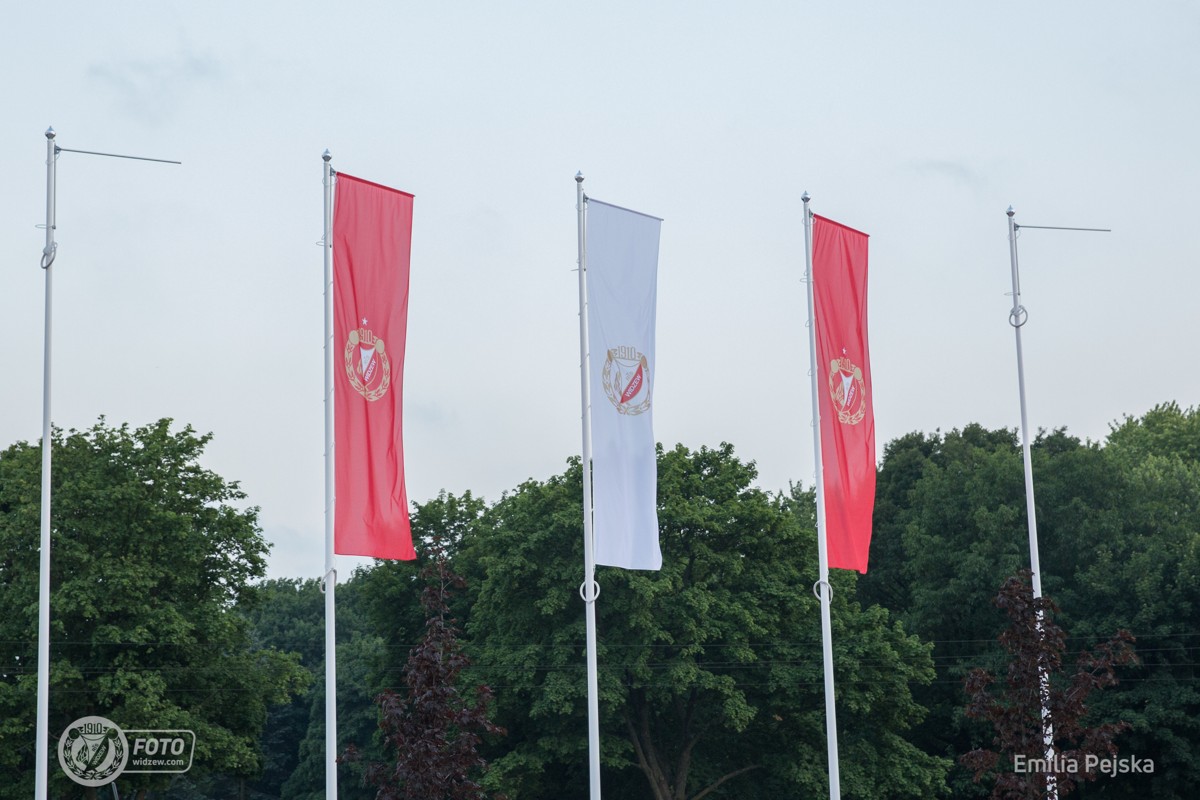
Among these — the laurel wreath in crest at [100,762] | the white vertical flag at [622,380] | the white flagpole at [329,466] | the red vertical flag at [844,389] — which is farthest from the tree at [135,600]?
the red vertical flag at [844,389]

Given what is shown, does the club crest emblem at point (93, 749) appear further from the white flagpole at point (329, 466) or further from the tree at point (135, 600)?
the white flagpole at point (329, 466)

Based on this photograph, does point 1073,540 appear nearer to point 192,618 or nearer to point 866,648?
point 866,648

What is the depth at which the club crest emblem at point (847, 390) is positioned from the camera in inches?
1023

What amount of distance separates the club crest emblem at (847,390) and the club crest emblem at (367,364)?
8.20m

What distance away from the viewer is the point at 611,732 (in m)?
46.0

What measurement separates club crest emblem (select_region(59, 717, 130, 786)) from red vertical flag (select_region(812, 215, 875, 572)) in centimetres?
2342

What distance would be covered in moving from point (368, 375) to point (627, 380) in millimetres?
4567

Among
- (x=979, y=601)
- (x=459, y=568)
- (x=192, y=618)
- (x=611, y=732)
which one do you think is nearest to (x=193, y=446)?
(x=192, y=618)

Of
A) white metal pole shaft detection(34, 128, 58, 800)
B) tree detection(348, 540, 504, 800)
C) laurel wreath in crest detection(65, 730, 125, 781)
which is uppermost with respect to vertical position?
white metal pole shaft detection(34, 128, 58, 800)

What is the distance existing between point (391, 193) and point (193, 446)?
22.2 m

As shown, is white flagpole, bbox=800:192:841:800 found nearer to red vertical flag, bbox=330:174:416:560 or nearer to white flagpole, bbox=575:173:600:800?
white flagpole, bbox=575:173:600:800

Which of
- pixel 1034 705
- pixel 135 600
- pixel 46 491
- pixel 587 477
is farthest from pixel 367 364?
pixel 135 600

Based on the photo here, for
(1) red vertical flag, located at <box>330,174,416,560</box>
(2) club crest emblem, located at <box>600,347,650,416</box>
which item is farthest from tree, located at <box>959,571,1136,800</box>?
(1) red vertical flag, located at <box>330,174,416,560</box>

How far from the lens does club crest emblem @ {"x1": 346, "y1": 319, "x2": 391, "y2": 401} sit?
2316 cm
